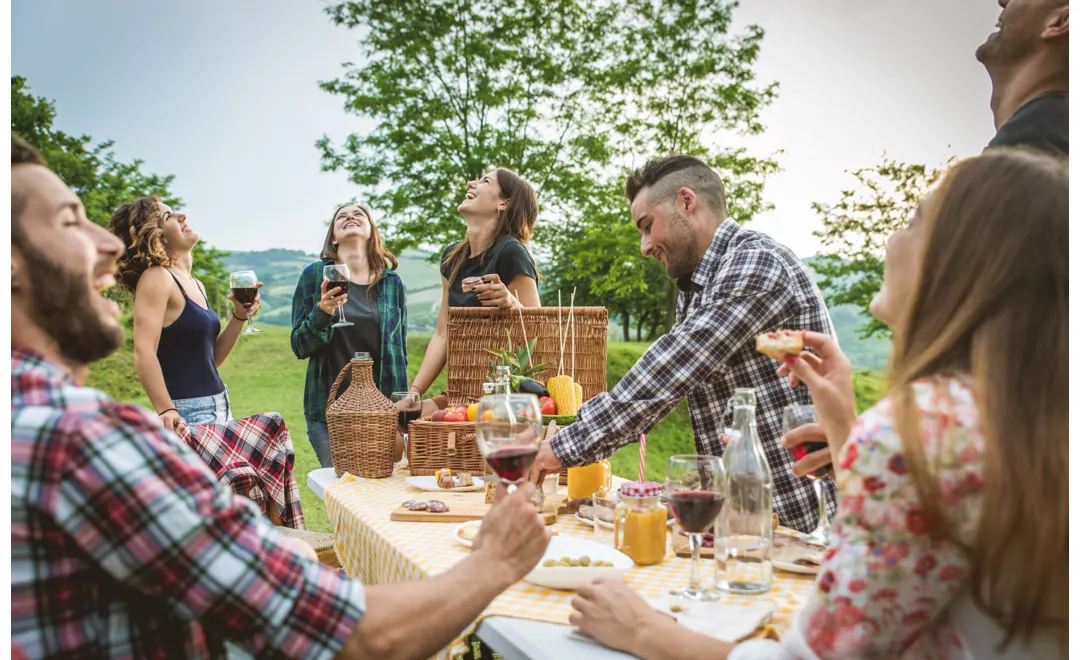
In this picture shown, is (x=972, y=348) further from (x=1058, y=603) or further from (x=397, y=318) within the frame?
(x=397, y=318)

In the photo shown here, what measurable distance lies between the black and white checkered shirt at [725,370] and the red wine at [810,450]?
0.61 m

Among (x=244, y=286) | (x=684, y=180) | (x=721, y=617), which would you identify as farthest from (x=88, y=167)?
(x=721, y=617)

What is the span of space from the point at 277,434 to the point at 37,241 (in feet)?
6.70

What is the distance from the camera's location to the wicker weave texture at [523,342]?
3.06 m

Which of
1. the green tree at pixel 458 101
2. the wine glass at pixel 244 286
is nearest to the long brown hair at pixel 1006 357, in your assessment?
the wine glass at pixel 244 286

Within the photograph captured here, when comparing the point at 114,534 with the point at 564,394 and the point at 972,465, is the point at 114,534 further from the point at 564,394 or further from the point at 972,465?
the point at 564,394

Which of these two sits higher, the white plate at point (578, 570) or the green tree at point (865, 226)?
the green tree at point (865, 226)

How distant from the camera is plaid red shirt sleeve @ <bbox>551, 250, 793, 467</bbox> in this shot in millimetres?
2178

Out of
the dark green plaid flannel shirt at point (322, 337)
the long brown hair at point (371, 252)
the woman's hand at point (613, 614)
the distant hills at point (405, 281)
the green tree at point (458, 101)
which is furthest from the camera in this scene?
the green tree at point (458, 101)

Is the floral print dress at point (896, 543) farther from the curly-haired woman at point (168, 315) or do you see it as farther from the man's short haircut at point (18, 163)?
the curly-haired woman at point (168, 315)

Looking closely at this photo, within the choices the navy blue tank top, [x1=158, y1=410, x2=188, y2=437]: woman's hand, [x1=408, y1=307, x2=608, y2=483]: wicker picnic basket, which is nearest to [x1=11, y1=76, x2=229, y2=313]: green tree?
the navy blue tank top

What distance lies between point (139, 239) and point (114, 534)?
2871 millimetres

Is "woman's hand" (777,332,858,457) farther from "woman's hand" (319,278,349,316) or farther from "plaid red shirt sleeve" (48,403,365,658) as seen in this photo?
"woman's hand" (319,278,349,316)

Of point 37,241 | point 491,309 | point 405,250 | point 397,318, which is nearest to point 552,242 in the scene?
point 405,250
